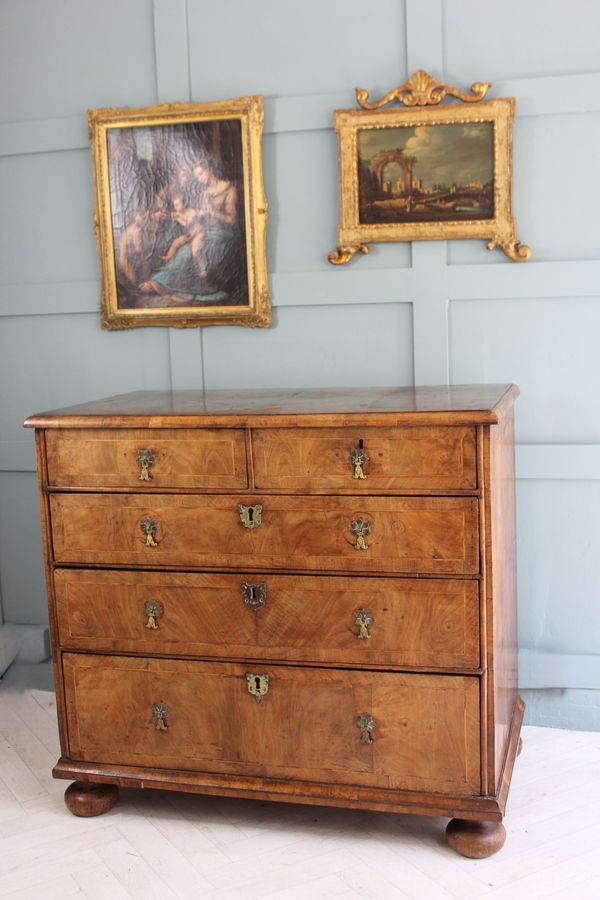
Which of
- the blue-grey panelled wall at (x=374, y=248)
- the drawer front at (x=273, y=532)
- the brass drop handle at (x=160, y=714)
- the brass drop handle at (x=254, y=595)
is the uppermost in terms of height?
the blue-grey panelled wall at (x=374, y=248)

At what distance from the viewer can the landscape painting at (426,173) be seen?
3586 mm

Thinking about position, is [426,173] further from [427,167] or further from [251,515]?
[251,515]

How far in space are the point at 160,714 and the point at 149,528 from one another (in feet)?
1.91

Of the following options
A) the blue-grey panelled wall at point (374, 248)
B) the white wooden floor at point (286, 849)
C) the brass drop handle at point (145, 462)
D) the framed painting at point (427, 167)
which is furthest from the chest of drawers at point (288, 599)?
the framed painting at point (427, 167)

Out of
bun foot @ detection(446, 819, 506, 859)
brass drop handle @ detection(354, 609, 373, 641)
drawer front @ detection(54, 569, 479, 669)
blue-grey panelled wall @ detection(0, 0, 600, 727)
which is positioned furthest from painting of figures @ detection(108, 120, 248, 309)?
bun foot @ detection(446, 819, 506, 859)

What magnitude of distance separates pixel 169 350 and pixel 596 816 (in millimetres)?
2234

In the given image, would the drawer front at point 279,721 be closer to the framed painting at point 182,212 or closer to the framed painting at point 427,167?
the framed painting at point 182,212

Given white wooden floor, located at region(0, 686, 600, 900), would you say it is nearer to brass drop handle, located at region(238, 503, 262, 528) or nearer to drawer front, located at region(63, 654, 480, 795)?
drawer front, located at region(63, 654, 480, 795)

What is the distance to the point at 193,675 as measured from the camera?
3.15m

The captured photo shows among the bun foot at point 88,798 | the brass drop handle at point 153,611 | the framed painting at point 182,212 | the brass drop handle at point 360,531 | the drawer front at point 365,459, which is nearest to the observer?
the drawer front at point 365,459

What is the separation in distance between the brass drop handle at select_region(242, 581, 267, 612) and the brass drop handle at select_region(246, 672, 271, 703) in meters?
0.20

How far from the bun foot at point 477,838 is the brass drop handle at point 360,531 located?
33.6 inches

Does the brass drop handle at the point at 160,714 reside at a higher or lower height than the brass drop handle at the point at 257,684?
lower

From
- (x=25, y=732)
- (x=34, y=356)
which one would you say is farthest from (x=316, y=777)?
(x=34, y=356)
